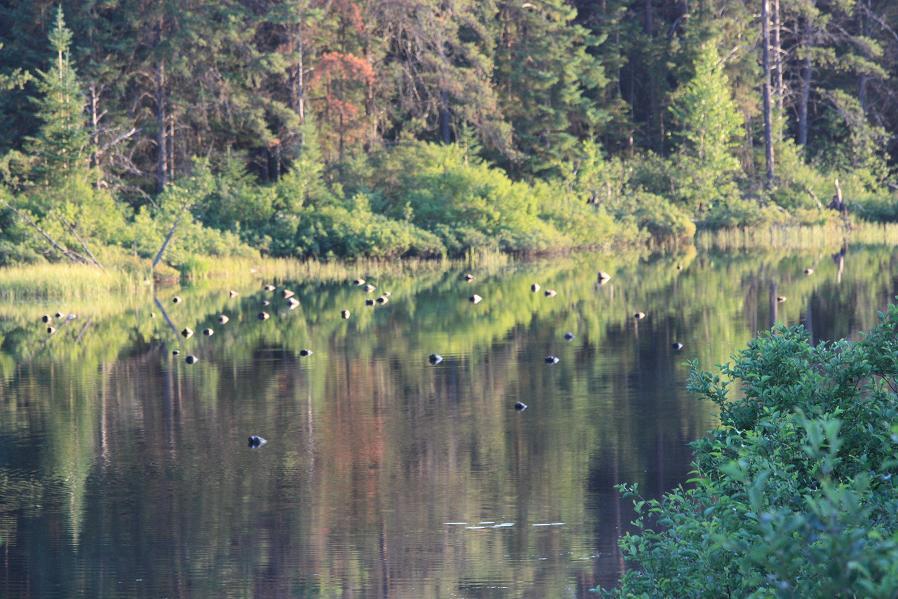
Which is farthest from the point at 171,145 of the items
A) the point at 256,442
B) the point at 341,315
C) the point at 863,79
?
the point at 256,442

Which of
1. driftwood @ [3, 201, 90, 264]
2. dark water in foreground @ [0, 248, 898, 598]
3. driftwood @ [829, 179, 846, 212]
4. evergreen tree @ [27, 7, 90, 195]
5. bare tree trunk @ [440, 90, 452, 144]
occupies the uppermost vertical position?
bare tree trunk @ [440, 90, 452, 144]

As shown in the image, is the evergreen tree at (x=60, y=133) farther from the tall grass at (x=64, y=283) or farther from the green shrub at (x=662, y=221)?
the green shrub at (x=662, y=221)

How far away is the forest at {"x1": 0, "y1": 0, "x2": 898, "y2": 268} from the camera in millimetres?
41031

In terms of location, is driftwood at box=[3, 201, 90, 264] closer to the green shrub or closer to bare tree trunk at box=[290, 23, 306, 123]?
bare tree trunk at box=[290, 23, 306, 123]

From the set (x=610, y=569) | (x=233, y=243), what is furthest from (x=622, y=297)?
(x=610, y=569)

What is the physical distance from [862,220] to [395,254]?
19775mm

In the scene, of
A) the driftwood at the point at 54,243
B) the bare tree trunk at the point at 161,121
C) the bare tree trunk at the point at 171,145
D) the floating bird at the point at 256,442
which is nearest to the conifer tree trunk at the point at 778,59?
the bare tree trunk at the point at 171,145

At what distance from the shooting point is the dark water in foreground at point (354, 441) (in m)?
9.61

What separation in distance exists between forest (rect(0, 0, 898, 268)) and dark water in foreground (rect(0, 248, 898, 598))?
1298 cm

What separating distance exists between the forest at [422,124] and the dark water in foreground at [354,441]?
13.0 m

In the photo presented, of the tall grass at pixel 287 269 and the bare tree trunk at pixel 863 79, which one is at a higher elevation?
the bare tree trunk at pixel 863 79

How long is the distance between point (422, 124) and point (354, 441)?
37.5 meters

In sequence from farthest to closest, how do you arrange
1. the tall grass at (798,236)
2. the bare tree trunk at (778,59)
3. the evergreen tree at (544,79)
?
the bare tree trunk at (778,59) → the evergreen tree at (544,79) → the tall grass at (798,236)

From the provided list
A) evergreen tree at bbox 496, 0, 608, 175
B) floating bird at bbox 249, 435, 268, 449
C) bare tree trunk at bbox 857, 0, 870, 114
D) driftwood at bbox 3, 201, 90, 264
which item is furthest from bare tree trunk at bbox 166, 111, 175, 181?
floating bird at bbox 249, 435, 268, 449
